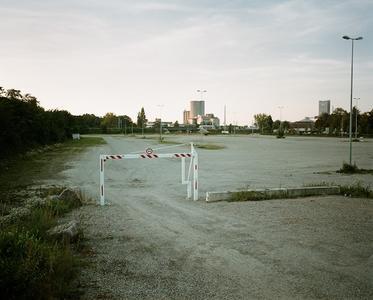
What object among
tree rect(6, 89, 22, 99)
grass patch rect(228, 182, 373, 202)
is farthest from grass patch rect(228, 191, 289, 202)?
tree rect(6, 89, 22, 99)

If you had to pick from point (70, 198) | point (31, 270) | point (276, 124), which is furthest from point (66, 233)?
point (276, 124)

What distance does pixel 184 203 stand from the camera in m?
11.7

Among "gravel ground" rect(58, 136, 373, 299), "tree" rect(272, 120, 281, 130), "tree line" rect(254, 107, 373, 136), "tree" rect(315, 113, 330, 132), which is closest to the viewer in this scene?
"gravel ground" rect(58, 136, 373, 299)

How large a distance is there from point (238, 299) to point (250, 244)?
247 centimetres

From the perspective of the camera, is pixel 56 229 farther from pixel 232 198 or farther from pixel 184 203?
pixel 232 198

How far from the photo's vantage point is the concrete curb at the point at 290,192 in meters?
12.0

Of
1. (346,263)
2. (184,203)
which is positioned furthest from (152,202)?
(346,263)

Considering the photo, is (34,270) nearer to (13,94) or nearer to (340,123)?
(13,94)

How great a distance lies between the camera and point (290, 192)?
12578mm

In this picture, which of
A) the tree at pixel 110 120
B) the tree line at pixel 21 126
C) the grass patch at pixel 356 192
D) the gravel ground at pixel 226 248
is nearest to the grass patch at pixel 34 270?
the gravel ground at pixel 226 248

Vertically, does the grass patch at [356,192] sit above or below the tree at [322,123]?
below

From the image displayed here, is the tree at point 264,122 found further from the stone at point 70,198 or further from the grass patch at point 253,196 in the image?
the stone at point 70,198

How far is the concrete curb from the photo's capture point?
472 inches

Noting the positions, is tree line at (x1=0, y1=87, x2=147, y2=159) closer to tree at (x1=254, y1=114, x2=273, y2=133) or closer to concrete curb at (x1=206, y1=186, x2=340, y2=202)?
concrete curb at (x1=206, y1=186, x2=340, y2=202)
